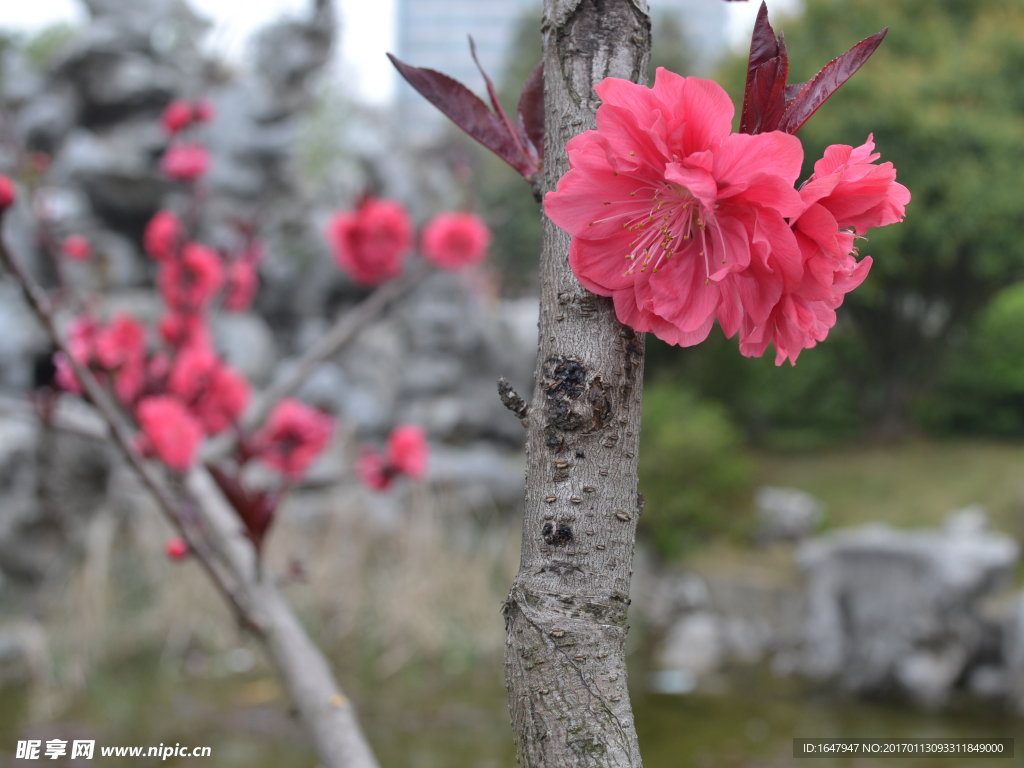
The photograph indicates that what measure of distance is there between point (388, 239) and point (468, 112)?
1.86m

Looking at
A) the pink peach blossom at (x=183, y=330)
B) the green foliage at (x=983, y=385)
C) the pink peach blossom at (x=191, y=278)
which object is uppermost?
the green foliage at (x=983, y=385)

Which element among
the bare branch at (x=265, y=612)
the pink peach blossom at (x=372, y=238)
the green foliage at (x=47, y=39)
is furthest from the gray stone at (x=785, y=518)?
the green foliage at (x=47, y=39)

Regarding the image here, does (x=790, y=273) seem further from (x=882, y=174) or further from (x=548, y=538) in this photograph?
(x=548, y=538)

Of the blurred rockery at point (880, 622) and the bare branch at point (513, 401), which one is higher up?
the blurred rockery at point (880, 622)

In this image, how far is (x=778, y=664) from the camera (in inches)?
191

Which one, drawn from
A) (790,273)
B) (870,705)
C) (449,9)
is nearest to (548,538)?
(790,273)

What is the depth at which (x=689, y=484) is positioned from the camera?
589 cm

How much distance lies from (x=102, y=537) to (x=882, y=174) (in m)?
4.38

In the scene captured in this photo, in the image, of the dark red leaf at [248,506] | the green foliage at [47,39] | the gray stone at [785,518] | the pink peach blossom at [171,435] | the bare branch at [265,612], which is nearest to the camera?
the bare branch at [265,612]

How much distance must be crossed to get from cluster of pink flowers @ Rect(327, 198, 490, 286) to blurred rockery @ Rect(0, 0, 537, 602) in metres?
2.42

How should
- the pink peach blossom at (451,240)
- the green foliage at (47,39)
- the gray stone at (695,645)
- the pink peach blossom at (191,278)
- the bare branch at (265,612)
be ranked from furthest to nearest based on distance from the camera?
the green foliage at (47,39), the gray stone at (695,645), the pink peach blossom at (451,240), the pink peach blossom at (191,278), the bare branch at (265,612)

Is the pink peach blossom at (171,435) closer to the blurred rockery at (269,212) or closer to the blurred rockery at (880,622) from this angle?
the blurred rockery at (269,212)

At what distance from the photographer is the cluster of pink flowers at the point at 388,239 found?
247 centimetres

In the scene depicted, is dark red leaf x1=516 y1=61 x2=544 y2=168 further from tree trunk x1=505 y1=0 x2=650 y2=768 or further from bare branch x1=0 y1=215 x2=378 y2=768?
bare branch x1=0 y1=215 x2=378 y2=768
